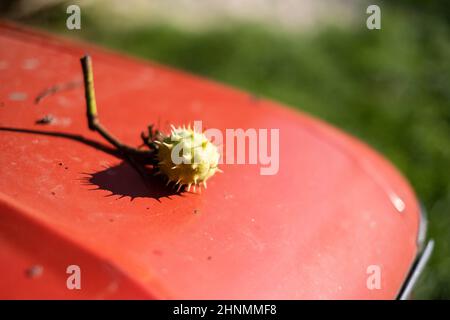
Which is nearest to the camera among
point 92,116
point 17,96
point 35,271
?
point 35,271

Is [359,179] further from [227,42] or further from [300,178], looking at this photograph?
[227,42]

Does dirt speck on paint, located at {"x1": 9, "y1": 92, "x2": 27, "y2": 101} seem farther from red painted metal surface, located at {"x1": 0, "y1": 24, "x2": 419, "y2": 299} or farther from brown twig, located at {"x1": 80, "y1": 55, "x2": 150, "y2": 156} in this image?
brown twig, located at {"x1": 80, "y1": 55, "x2": 150, "y2": 156}

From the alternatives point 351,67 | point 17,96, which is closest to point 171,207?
point 17,96

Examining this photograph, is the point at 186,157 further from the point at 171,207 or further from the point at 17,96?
the point at 17,96

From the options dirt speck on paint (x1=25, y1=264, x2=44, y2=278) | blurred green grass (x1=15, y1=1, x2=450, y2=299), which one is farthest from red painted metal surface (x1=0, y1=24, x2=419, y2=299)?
blurred green grass (x1=15, y1=1, x2=450, y2=299)

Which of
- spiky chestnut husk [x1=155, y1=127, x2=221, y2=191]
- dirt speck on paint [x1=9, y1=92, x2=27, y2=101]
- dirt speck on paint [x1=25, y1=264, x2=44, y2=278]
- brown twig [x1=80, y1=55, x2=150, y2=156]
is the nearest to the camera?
dirt speck on paint [x1=25, y1=264, x2=44, y2=278]
